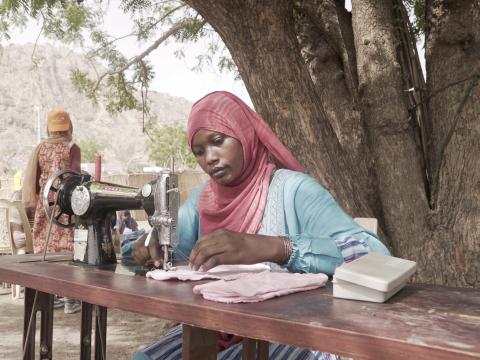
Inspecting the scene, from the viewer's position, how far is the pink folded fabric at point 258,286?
1403mm

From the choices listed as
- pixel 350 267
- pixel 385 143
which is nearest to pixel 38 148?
pixel 385 143

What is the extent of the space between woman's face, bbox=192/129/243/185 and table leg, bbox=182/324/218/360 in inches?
29.9

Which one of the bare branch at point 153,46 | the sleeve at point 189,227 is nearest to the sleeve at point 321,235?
the sleeve at point 189,227

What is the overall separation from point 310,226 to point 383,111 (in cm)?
236

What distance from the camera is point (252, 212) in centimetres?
207

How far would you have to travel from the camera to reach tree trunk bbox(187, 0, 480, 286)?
356 centimetres

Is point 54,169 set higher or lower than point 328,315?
higher

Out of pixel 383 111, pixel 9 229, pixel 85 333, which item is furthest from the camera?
pixel 9 229

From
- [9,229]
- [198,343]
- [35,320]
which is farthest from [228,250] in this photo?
[9,229]

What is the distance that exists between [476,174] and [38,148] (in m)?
3.46

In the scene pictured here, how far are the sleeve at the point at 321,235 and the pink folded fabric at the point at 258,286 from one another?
0.08m

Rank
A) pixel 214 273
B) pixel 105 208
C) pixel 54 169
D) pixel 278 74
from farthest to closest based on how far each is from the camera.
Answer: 1. pixel 54 169
2. pixel 278 74
3. pixel 105 208
4. pixel 214 273

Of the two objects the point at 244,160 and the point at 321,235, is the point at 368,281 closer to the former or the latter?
the point at 321,235

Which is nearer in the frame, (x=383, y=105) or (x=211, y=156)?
(x=211, y=156)
